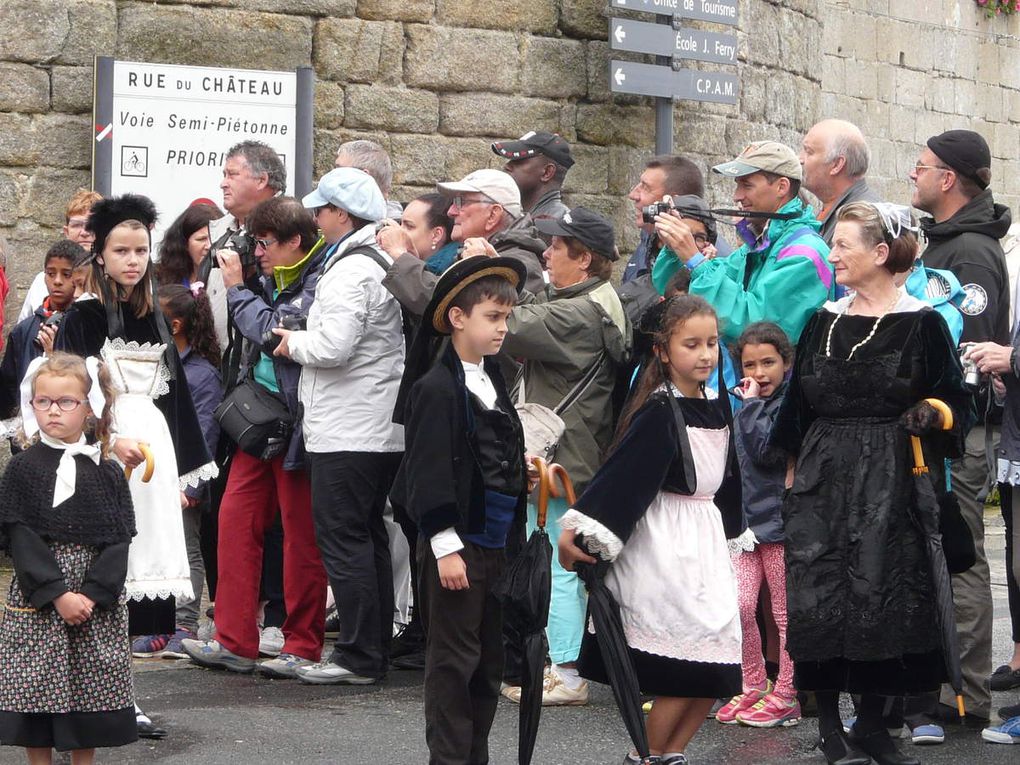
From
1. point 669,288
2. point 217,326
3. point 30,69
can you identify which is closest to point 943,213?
point 669,288

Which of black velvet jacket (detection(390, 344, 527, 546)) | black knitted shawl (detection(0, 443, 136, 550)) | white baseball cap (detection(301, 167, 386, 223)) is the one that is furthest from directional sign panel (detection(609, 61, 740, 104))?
black knitted shawl (detection(0, 443, 136, 550))

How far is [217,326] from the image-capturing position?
7.18 meters

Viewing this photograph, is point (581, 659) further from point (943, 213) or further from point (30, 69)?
point (30, 69)

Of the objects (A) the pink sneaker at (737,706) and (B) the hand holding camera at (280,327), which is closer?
(A) the pink sneaker at (737,706)

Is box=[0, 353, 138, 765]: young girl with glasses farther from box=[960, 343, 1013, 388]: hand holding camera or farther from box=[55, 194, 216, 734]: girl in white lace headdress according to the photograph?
box=[960, 343, 1013, 388]: hand holding camera

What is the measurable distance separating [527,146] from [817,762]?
3137mm

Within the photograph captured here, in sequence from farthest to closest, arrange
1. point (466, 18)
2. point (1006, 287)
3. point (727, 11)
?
point (727, 11), point (466, 18), point (1006, 287)

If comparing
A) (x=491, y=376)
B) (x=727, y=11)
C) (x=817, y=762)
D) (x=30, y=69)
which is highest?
(x=727, y=11)

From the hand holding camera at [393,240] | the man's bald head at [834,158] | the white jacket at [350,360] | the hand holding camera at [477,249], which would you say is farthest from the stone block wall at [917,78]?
the hand holding camera at [477,249]

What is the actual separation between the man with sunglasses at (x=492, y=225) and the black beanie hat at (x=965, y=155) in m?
1.60

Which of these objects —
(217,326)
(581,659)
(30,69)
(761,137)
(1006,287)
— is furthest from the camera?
(761,137)

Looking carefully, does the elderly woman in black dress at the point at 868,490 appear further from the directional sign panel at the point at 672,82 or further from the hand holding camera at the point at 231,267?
the directional sign panel at the point at 672,82

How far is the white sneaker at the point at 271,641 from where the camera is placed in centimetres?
706

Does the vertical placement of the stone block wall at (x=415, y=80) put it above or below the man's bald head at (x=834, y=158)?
above
